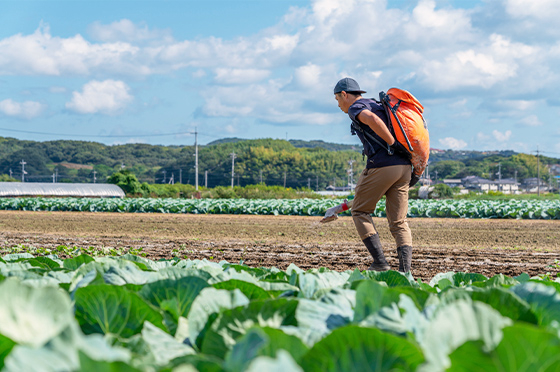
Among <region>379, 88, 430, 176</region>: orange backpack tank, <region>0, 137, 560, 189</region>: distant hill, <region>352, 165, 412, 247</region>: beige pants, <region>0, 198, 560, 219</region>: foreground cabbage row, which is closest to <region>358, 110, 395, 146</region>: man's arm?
<region>379, 88, 430, 176</region>: orange backpack tank

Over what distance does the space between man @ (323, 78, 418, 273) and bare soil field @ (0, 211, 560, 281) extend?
54.1 inches

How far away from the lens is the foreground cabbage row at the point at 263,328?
96 cm

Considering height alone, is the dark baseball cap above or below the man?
above

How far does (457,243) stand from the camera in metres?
10.2

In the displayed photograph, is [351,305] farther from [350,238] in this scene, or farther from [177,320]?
[350,238]

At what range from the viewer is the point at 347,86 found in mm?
4406

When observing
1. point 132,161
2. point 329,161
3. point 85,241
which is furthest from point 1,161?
point 85,241

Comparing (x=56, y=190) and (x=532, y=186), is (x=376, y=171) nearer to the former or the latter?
(x=56, y=190)

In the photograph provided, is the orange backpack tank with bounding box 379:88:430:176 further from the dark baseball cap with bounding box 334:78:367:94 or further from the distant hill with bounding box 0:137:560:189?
the distant hill with bounding box 0:137:560:189

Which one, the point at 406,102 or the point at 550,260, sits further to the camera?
the point at 550,260

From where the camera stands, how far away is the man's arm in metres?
4.04

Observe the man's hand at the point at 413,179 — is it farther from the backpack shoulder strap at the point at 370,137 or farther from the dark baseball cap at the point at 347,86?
the dark baseball cap at the point at 347,86

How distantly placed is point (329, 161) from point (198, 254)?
106862mm

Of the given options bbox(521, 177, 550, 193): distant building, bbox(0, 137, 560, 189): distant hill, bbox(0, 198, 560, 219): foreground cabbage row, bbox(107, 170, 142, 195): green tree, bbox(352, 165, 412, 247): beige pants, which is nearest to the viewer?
bbox(352, 165, 412, 247): beige pants
